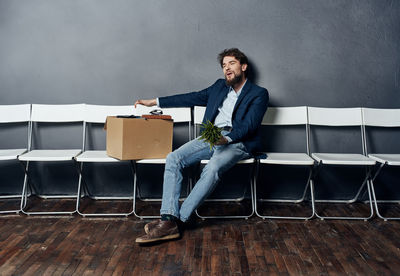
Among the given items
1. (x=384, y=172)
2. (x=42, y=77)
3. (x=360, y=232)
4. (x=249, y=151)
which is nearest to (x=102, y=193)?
(x=42, y=77)

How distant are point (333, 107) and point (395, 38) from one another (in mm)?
825

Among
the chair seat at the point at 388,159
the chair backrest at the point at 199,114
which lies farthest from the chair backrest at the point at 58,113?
the chair seat at the point at 388,159

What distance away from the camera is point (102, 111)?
3.01m

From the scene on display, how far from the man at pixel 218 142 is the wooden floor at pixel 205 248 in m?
0.16

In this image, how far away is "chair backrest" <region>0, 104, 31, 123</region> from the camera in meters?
3.00

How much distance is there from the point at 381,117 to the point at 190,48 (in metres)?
1.81

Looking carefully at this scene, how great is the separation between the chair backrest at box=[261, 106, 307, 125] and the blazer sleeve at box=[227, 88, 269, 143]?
1.11 ft

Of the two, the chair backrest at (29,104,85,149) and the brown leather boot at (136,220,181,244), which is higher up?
the chair backrest at (29,104,85,149)

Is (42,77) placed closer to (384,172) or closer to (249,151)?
(249,151)

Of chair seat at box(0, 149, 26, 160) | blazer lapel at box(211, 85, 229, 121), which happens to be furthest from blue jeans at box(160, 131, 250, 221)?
chair seat at box(0, 149, 26, 160)

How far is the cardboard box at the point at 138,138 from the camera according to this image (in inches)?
96.3

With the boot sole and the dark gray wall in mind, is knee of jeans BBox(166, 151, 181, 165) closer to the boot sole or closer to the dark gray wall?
the boot sole

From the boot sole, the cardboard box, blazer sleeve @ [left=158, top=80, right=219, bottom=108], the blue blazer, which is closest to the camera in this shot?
the boot sole

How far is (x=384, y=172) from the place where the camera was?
317 centimetres
